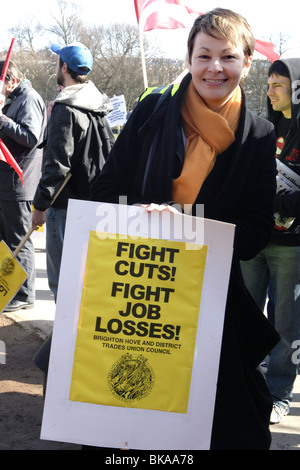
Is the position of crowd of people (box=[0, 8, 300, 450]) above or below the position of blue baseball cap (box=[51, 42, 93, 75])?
below

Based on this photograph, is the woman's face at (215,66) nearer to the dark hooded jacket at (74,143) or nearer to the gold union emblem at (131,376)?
the gold union emblem at (131,376)

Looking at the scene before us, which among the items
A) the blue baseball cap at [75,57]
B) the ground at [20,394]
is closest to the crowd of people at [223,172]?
the ground at [20,394]

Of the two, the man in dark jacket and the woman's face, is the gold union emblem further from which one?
the man in dark jacket

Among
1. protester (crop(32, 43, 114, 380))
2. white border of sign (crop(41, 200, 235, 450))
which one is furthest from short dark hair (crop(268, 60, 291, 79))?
white border of sign (crop(41, 200, 235, 450))

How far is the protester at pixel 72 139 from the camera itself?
14.2 feet

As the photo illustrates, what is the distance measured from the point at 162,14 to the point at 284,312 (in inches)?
131

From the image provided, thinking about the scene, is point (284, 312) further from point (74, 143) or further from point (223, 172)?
point (74, 143)

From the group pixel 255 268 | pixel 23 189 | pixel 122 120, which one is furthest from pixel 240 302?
pixel 122 120

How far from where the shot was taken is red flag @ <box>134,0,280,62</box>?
5.80m

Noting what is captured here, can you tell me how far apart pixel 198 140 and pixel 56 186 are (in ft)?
7.51

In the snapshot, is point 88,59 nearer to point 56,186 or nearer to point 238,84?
point 56,186

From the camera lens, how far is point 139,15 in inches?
227

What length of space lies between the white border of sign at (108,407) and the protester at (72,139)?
2.29 metres

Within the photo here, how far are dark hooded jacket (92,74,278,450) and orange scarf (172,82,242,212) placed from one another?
3 centimetres
